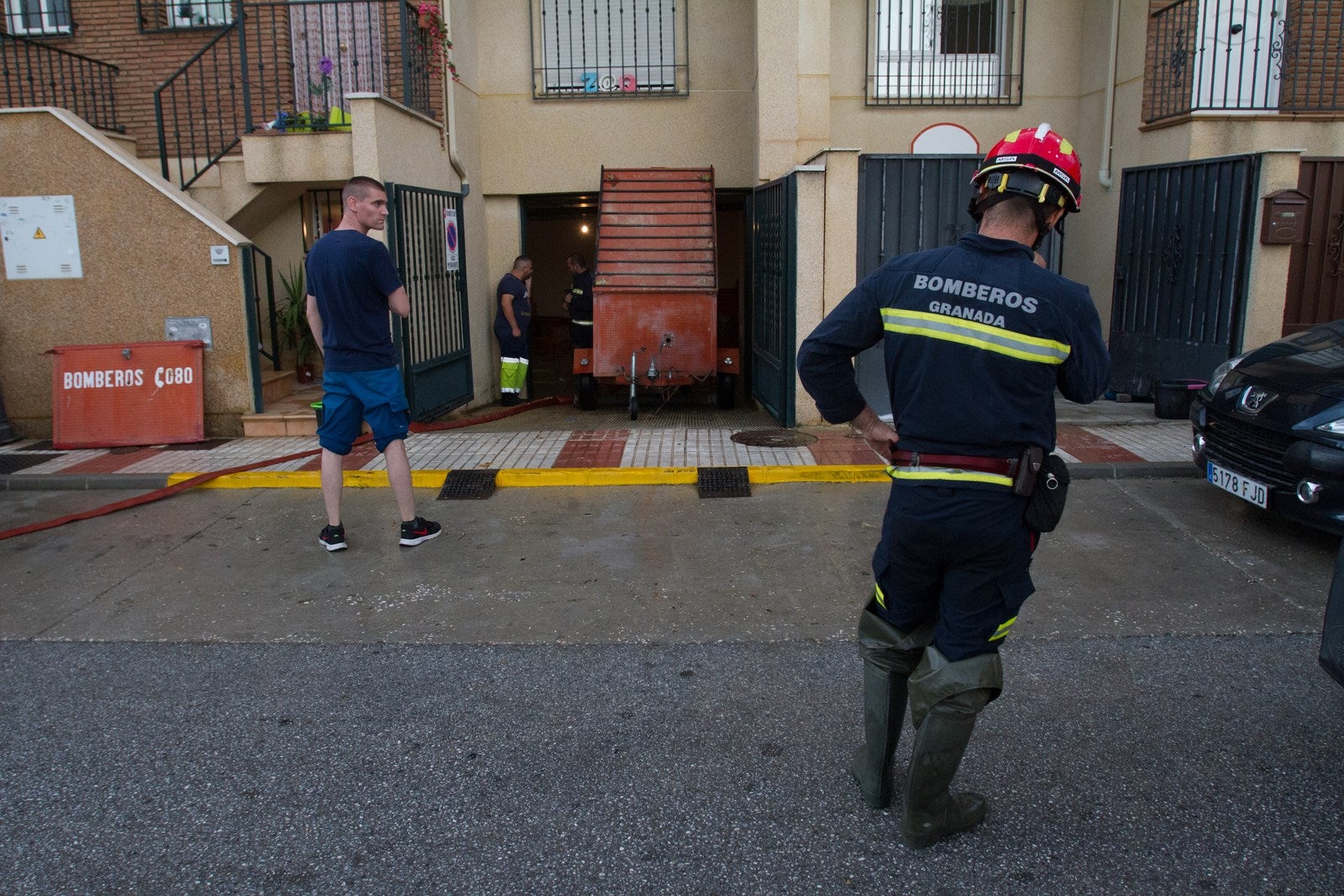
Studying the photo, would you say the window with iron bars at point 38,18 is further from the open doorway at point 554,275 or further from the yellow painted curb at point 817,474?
the yellow painted curb at point 817,474

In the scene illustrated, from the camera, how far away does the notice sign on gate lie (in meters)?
9.90

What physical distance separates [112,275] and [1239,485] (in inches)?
345

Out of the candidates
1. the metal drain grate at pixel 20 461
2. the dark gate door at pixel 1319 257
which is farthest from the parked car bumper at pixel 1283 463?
the metal drain grate at pixel 20 461

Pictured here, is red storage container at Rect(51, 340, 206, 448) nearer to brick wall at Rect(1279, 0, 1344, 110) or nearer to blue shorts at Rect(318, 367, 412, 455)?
blue shorts at Rect(318, 367, 412, 455)

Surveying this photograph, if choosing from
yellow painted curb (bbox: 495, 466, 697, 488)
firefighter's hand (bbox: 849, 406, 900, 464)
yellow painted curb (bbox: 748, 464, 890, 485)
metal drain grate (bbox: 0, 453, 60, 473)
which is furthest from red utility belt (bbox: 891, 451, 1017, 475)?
metal drain grate (bbox: 0, 453, 60, 473)

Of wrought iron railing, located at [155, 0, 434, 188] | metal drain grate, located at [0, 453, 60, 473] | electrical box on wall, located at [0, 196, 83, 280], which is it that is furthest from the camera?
wrought iron railing, located at [155, 0, 434, 188]

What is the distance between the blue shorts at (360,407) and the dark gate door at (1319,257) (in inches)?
327

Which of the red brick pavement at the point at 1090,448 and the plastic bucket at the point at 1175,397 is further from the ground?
the plastic bucket at the point at 1175,397

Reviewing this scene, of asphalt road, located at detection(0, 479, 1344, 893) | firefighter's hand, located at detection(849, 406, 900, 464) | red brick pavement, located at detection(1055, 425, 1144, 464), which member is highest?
firefighter's hand, located at detection(849, 406, 900, 464)

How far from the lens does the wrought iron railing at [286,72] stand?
1016 cm

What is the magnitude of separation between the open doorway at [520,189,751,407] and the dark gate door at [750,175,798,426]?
134 cm

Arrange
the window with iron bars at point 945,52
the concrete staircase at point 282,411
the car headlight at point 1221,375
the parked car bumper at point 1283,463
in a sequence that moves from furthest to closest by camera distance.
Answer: the window with iron bars at point 945,52
the concrete staircase at point 282,411
the car headlight at point 1221,375
the parked car bumper at point 1283,463

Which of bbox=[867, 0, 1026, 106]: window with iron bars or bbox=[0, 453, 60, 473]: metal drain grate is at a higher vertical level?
bbox=[867, 0, 1026, 106]: window with iron bars

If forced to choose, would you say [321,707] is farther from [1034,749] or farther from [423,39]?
[423,39]
